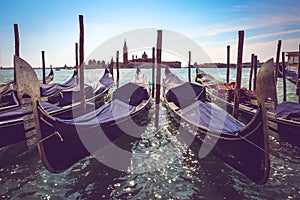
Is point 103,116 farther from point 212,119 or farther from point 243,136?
point 243,136

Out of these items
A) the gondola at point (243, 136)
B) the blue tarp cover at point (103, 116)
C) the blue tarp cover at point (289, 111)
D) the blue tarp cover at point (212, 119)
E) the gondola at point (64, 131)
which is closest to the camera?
the gondola at point (243, 136)

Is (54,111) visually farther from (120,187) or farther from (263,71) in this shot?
(263,71)

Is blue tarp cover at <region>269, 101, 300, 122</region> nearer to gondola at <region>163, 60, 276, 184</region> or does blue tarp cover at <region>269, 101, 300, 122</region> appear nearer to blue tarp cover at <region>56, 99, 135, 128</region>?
gondola at <region>163, 60, 276, 184</region>

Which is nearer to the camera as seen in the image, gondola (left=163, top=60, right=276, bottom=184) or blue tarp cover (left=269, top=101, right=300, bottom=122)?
gondola (left=163, top=60, right=276, bottom=184)

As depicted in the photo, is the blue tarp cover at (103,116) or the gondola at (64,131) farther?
the blue tarp cover at (103,116)

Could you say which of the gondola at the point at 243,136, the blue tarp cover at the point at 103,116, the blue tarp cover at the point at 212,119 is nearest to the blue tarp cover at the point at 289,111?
the blue tarp cover at the point at 212,119

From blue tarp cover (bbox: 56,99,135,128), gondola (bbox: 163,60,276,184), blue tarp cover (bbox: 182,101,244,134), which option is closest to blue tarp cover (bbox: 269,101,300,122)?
blue tarp cover (bbox: 182,101,244,134)

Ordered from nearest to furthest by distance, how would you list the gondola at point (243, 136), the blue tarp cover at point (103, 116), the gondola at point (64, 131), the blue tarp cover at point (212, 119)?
the gondola at point (243, 136) → the gondola at point (64, 131) → the blue tarp cover at point (103, 116) → the blue tarp cover at point (212, 119)

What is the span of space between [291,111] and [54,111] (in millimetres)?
6453

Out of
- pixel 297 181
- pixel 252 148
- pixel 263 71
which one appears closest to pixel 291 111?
pixel 297 181

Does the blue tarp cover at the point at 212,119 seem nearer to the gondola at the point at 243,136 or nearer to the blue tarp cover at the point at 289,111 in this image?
the gondola at the point at 243,136

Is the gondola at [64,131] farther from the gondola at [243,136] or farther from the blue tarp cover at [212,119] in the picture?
the gondola at [243,136]

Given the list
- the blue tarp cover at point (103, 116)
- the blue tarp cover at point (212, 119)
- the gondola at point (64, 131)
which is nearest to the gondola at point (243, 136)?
the blue tarp cover at point (212, 119)

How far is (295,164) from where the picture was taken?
13.1 feet
